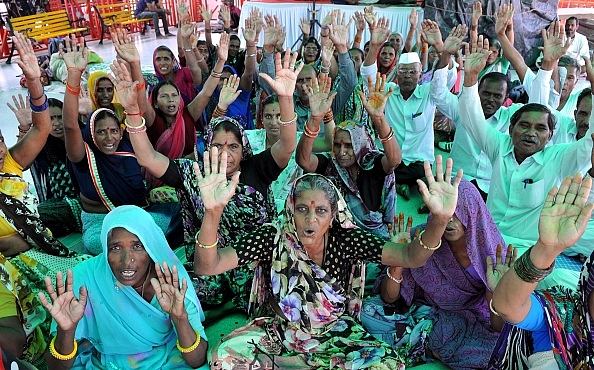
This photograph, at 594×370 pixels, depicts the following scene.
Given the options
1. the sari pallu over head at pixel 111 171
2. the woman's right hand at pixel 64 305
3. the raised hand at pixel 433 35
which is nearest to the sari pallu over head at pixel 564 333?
the woman's right hand at pixel 64 305

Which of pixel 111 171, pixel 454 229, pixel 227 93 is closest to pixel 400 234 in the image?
pixel 454 229

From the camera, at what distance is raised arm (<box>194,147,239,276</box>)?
5.16 ft

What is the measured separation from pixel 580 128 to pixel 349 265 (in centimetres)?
195

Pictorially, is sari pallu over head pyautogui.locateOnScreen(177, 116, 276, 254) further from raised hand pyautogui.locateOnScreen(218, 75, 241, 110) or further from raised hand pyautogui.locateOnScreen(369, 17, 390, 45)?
raised hand pyautogui.locateOnScreen(369, 17, 390, 45)

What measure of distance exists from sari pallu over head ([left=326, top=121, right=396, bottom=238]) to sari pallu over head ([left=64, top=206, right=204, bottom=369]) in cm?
113

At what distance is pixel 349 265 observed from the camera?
1.84m

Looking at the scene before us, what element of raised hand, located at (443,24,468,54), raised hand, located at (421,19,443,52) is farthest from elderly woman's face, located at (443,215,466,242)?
raised hand, located at (421,19,443,52)

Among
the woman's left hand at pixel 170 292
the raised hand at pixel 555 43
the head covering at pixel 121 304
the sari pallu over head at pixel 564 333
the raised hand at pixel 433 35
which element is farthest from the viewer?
the raised hand at pixel 433 35

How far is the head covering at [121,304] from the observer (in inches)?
67.6

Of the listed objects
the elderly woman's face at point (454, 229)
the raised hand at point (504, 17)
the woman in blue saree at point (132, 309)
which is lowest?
the woman in blue saree at point (132, 309)

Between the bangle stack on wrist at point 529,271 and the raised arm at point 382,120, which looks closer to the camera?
the bangle stack on wrist at point 529,271

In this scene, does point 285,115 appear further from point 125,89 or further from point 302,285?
point 302,285

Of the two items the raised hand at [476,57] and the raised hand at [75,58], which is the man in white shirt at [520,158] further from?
the raised hand at [75,58]

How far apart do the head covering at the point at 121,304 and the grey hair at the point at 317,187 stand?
1.69 ft
